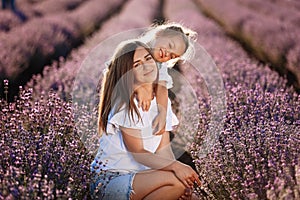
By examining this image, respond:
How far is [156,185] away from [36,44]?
477 centimetres

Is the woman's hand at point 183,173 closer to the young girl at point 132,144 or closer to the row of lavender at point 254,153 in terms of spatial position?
the young girl at point 132,144

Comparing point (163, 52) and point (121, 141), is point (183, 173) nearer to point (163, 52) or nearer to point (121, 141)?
point (121, 141)

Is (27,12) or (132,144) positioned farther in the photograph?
(27,12)

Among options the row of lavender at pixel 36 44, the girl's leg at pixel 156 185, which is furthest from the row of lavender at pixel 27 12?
the girl's leg at pixel 156 185

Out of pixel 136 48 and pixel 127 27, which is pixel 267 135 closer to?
pixel 136 48

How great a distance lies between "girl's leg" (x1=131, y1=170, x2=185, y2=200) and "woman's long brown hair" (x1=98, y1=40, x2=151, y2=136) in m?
0.28

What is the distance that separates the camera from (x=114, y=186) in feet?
9.55

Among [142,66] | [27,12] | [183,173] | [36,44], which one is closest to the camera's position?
[183,173]

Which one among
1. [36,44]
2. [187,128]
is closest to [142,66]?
[187,128]

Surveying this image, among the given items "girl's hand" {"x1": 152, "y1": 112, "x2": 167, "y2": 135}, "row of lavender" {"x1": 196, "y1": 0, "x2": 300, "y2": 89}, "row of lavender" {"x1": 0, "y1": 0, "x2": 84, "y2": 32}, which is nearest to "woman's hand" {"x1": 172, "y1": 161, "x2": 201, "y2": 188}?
"girl's hand" {"x1": 152, "y1": 112, "x2": 167, "y2": 135}

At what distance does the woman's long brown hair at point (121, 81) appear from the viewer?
2.98m

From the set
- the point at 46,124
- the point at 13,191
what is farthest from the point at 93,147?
the point at 13,191

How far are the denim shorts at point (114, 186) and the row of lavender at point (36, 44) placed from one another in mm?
2864

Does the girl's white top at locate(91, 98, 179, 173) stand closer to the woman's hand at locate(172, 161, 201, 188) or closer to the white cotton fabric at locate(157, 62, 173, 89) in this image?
the white cotton fabric at locate(157, 62, 173, 89)
